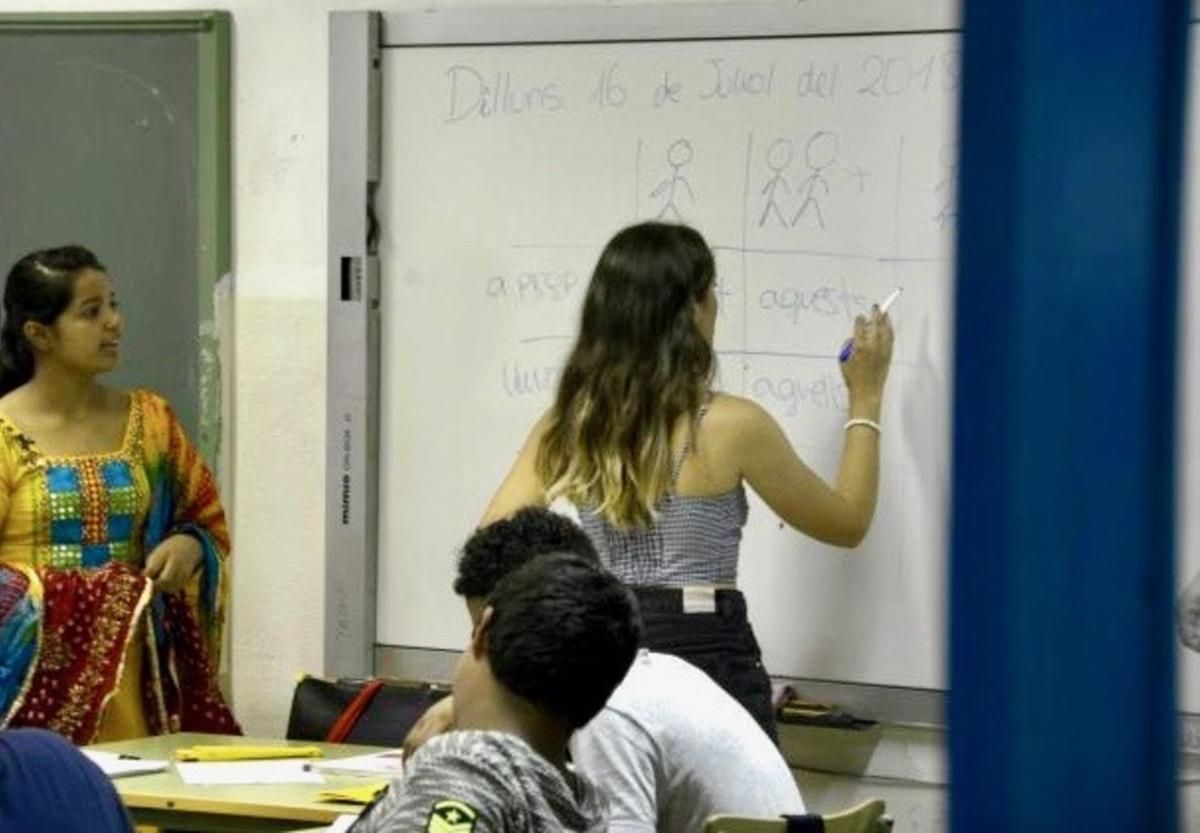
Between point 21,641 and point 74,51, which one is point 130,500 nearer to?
point 21,641

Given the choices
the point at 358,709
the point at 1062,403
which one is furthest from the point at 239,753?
the point at 1062,403

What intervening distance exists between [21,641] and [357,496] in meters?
0.79

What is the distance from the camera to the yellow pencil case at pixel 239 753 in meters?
3.79

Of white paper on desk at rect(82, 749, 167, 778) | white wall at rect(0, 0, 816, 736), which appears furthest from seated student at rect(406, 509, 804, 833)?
white wall at rect(0, 0, 816, 736)

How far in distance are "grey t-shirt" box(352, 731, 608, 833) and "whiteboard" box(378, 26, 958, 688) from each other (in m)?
1.86

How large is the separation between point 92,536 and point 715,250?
1.29 meters

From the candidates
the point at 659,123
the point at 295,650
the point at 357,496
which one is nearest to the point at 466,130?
the point at 659,123

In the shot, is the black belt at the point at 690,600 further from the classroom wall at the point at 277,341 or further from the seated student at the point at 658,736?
the classroom wall at the point at 277,341

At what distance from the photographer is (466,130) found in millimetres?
4496

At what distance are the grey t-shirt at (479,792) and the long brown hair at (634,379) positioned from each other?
49.4 inches

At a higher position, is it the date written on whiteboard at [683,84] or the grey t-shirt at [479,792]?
the date written on whiteboard at [683,84]

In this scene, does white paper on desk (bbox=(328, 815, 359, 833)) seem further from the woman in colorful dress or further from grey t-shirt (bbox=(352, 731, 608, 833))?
the woman in colorful dress

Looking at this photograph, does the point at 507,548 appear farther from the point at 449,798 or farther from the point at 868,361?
the point at 868,361

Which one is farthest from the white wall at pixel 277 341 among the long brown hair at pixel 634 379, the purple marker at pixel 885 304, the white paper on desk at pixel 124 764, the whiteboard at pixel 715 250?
the long brown hair at pixel 634 379
